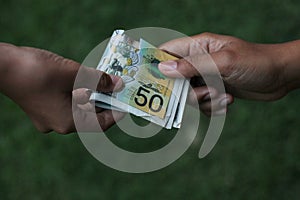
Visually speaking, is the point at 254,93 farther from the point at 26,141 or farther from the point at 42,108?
the point at 26,141

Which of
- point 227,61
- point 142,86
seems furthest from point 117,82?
point 227,61

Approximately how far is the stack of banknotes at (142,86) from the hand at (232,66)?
0.05 m

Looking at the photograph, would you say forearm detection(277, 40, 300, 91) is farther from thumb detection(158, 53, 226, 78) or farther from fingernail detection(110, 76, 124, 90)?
fingernail detection(110, 76, 124, 90)

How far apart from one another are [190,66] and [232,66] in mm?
145

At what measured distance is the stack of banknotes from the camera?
2.12 meters

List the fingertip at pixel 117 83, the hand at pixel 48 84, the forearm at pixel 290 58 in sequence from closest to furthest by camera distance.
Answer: the hand at pixel 48 84 → the fingertip at pixel 117 83 → the forearm at pixel 290 58

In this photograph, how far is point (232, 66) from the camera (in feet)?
7.04

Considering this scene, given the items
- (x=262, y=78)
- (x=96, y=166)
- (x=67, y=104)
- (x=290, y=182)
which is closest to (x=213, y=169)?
(x=290, y=182)

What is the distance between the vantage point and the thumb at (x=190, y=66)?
2137mm

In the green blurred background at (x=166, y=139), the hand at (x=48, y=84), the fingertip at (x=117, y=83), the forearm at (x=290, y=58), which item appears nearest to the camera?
the hand at (x=48, y=84)

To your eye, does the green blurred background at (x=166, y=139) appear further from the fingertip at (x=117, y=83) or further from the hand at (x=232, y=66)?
the fingertip at (x=117, y=83)

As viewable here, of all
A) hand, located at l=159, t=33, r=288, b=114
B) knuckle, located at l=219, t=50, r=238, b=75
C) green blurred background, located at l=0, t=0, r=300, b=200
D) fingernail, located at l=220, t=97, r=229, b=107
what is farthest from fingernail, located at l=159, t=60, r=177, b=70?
green blurred background, located at l=0, t=0, r=300, b=200

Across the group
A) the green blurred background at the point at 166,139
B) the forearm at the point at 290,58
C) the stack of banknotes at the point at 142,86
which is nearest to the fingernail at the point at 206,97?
the stack of banknotes at the point at 142,86

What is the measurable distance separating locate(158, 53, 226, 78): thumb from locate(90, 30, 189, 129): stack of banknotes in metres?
0.03
